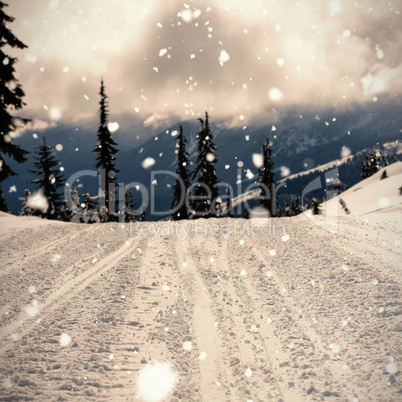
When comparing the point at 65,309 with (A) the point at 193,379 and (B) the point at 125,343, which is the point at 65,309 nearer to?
(B) the point at 125,343

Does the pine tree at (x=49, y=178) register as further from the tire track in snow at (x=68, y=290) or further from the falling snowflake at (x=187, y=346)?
the falling snowflake at (x=187, y=346)

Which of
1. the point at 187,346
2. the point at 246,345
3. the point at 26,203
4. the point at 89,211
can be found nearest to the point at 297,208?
the point at 89,211

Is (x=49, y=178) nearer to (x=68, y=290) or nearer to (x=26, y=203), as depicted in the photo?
(x=26, y=203)

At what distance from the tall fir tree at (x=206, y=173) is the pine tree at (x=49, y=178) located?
17846 mm

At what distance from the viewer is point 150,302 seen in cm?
766

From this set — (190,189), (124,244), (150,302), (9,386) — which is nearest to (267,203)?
(190,189)

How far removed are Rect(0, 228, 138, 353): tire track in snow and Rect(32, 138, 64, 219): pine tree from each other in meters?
30.3

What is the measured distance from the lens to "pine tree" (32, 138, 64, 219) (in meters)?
36.9

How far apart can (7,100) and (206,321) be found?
15.9 m

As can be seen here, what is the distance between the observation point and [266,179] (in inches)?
1644

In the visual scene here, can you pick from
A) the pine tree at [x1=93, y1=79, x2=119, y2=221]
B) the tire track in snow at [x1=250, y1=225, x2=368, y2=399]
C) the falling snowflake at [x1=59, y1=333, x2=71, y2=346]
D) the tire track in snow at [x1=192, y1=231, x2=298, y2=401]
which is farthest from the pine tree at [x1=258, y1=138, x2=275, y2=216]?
the falling snowflake at [x1=59, y1=333, x2=71, y2=346]

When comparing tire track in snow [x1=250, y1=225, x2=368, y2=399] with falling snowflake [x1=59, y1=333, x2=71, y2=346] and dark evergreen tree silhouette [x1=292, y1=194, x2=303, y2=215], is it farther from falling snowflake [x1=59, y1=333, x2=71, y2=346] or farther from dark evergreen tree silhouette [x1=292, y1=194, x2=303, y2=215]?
dark evergreen tree silhouette [x1=292, y1=194, x2=303, y2=215]

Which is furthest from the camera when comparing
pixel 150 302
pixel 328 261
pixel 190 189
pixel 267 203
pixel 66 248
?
pixel 267 203

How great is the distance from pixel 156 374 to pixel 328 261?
6.67 metres
